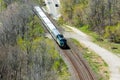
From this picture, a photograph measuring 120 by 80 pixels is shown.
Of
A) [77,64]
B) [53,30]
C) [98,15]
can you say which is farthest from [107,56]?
[98,15]

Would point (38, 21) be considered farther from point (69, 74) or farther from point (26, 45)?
point (69, 74)

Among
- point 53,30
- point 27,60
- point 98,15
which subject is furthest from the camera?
point 98,15

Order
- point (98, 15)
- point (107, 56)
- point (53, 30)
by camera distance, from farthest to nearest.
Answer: point (98, 15), point (53, 30), point (107, 56)

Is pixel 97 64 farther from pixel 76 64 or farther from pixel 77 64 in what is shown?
pixel 76 64

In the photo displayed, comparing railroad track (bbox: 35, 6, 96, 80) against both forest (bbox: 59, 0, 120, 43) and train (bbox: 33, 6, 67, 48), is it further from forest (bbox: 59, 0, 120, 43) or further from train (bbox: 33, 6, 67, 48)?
forest (bbox: 59, 0, 120, 43)

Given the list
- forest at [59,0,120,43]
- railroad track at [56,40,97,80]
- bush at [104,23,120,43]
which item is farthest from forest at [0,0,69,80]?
forest at [59,0,120,43]

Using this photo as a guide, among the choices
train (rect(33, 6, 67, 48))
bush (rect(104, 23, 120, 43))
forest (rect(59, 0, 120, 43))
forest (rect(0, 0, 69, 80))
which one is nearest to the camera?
forest (rect(0, 0, 69, 80))

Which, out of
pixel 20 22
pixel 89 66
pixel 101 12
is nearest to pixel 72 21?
pixel 101 12
